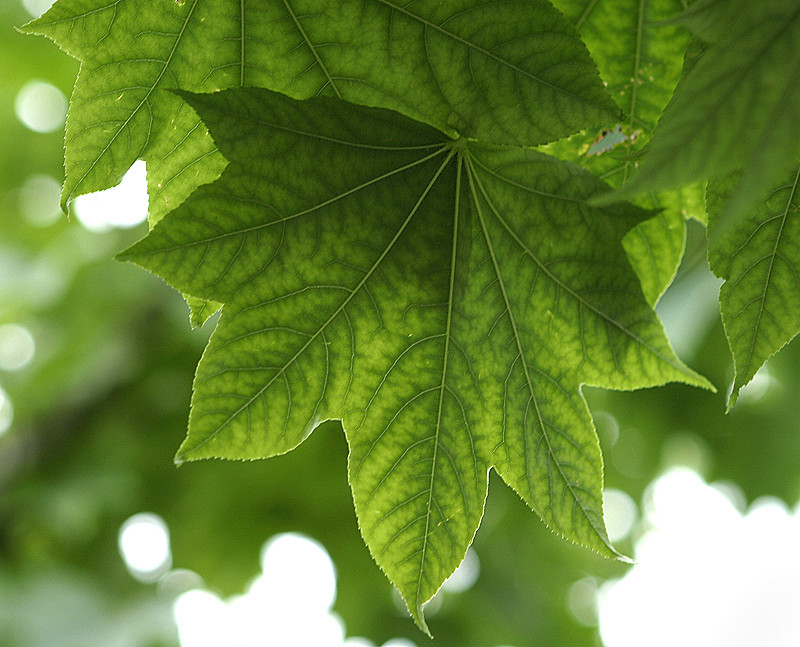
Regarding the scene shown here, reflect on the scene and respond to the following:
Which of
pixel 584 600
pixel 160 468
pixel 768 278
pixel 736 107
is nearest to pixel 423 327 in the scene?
pixel 768 278

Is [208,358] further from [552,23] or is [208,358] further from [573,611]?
[573,611]

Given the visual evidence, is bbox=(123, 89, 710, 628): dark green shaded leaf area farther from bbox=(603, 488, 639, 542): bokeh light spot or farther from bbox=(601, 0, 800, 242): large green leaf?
bbox=(603, 488, 639, 542): bokeh light spot

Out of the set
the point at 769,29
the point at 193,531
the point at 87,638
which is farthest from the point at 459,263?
the point at 193,531

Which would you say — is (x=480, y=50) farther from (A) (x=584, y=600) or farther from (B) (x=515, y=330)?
(A) (x=584, y=600)

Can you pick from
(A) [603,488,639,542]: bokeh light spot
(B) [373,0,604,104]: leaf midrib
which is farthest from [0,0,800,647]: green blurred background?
(B) [373,0,604,104]: leaf midrib

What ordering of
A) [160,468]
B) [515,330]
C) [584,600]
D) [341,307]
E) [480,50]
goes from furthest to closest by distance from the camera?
[584,600]
[160,468]
[515,330]
[341,307]
[480,50]

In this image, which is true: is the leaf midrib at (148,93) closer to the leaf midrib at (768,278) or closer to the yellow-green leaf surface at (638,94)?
the yellow-green leaf surface at (638,94)
